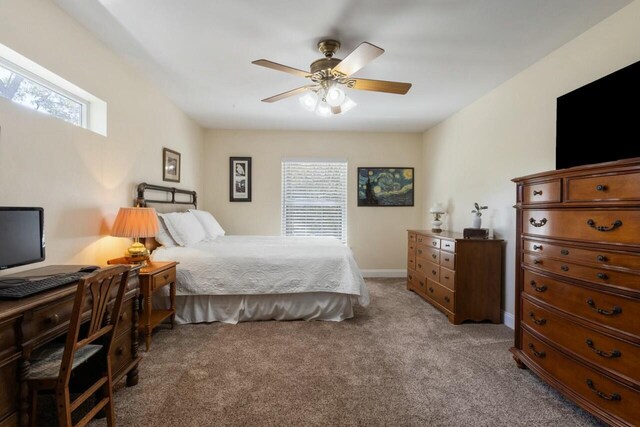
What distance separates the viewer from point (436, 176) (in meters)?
4.77

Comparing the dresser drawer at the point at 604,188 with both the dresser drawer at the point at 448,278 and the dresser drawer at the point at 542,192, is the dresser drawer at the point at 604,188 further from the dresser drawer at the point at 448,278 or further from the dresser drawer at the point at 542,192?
the dresser drawer at the point at 448,278

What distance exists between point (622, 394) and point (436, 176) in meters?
3.69

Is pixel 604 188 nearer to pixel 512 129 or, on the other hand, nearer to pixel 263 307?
pixel 512 129

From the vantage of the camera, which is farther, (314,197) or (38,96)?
(314,197)

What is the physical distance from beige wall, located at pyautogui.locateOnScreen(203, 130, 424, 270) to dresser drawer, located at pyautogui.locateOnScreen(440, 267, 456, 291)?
1913mm

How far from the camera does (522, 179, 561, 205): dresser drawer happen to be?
1.82 m

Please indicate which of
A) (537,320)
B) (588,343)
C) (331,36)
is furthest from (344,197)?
(588,343)

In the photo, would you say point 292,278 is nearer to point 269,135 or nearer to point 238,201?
point 238,201

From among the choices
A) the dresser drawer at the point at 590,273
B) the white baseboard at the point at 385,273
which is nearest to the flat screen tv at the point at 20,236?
the dresser drawer at the point at 590,273

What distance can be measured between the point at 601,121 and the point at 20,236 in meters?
3.63

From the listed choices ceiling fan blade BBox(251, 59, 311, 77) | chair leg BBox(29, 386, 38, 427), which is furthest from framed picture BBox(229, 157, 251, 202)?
chair leg BBox(29, 386, 38, 427)

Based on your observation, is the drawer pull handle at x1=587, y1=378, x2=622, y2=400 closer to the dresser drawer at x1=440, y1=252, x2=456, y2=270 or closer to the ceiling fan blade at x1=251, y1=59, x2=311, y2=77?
the dresser drawer at x1=440, y1=252, x2=456, y2=270

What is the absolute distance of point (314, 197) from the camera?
5191 mm

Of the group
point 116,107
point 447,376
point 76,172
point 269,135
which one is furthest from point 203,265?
point 269,135
